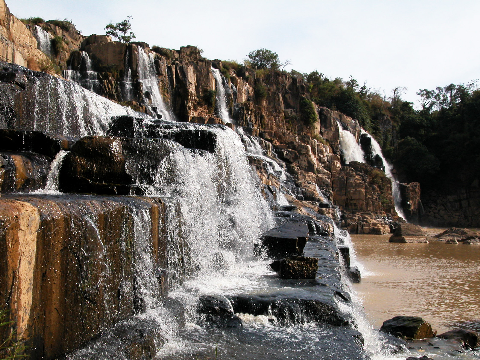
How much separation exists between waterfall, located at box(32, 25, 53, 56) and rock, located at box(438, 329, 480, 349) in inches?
826

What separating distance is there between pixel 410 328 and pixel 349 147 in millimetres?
29319

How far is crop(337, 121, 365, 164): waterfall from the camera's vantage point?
33.8 meters

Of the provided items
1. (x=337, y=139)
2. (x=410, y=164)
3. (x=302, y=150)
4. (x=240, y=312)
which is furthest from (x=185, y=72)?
(x=240, y=312)

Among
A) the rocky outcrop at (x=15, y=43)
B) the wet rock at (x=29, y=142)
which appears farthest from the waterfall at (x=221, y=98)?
the wet rock at (x=29, y=142)

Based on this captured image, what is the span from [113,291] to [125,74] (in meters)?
20.5

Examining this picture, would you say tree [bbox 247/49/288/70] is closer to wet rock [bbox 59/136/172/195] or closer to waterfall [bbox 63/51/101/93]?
waterfall [bbox 63/51/101/93]

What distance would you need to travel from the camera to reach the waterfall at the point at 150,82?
2325 cm

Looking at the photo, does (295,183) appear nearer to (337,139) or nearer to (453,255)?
(453,255)

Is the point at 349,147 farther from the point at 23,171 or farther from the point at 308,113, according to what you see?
the point at 23,171

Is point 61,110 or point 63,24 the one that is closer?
point 61,110

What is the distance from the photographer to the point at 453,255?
15.2m

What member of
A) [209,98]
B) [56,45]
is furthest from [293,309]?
[209,98]

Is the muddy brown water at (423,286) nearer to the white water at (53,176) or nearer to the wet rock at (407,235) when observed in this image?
the wet rock at (407,235)

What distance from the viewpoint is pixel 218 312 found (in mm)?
4902
